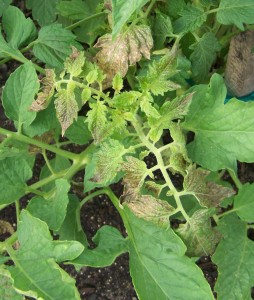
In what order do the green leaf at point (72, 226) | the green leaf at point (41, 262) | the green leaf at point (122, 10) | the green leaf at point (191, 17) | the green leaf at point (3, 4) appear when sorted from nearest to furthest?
the green leaf at point (122, 10) < the green leaf at point (41, 262) < the green leaf at point (191, 17) < the green leaf at point (72, 226) < the green leaf at point (3, 4)

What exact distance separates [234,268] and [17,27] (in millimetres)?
662

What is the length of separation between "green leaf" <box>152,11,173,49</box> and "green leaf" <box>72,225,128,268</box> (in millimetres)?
381

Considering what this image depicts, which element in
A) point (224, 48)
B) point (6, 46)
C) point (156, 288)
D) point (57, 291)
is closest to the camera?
point (57, 291)

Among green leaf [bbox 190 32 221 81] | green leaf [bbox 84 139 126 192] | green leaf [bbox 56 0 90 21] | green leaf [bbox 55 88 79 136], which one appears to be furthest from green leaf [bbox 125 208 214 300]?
green leaf [bbox 56 0 90 21]

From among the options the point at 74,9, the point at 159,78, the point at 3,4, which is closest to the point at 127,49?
the point at 159,78

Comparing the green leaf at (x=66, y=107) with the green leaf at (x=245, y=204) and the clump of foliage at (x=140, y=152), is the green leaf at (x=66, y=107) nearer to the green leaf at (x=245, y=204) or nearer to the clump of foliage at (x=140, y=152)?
the clump of foliage at (x=140, y=152)

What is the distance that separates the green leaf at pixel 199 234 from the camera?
1.03m

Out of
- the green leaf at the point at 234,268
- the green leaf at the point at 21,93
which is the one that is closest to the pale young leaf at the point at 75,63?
the green leaf at the point at 21,93

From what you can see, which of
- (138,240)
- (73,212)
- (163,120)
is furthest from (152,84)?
(73,212)

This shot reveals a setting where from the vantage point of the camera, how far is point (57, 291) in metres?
0.96

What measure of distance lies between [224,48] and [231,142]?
43cm

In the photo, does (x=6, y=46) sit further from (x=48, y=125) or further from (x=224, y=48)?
(x=224, y=48)

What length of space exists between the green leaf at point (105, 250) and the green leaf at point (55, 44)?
362 mm

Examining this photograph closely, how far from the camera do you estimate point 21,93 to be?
3.80ft
